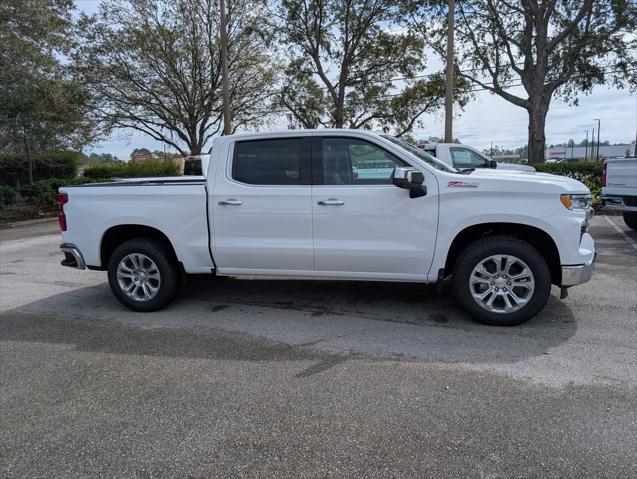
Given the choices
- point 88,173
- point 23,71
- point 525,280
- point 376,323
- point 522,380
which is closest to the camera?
point 522,380

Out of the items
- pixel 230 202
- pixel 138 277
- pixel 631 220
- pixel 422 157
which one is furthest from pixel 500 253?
pixel 631 220

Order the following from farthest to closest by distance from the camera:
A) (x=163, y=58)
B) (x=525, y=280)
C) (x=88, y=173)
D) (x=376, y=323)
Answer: (x=163, y=58) → (x=88, y=173) → (x=376, y=323) → (x=525, y=280)

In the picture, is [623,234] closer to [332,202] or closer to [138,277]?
[332,202]

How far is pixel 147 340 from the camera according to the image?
4.50 meters

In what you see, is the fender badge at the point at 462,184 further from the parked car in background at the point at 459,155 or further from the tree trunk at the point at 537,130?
the tree trunk at the point at 537,130

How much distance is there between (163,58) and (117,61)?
2094 mm

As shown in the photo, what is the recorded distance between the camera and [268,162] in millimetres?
5074

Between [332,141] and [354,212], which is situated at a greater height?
[332,141]

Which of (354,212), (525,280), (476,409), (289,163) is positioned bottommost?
(476,409)

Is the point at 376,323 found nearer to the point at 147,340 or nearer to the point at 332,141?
the point at 332,141

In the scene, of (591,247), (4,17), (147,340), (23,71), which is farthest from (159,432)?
(4,17)

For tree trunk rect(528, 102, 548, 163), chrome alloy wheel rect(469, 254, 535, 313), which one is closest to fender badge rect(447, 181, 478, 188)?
chrome alloy wheel rect(469, 254, 535, 313)

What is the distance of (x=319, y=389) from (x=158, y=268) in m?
2.65

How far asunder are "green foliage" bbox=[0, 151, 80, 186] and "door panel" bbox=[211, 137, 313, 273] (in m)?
17.1
